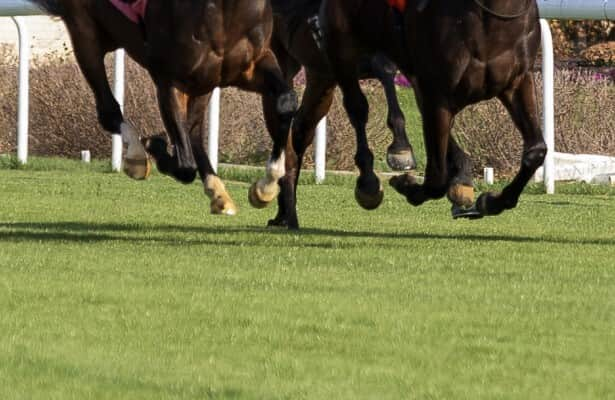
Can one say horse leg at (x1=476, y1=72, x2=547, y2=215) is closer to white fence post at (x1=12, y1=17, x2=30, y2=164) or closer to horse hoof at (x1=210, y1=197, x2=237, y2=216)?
horse hoof at (x1=210, y1=197, x2=237, y2=216)

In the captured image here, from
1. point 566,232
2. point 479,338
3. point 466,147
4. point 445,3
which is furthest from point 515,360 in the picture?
point 466,147

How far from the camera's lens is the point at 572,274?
7742 millimetres

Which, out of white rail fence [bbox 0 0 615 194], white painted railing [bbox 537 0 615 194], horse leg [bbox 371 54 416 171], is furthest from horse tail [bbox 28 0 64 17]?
white painted railing [bbox 537 0 615 194]

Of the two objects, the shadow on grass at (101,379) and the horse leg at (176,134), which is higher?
the horse leg at (176,134)

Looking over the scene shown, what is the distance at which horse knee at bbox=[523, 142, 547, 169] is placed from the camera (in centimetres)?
867

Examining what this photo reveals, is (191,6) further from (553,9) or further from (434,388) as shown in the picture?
(553,9)

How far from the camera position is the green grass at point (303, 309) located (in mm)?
4988

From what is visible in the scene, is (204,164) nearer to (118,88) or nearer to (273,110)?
(273,110)

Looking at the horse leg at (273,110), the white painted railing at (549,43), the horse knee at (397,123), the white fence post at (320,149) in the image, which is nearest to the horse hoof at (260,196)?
the horse leg at (273,110)

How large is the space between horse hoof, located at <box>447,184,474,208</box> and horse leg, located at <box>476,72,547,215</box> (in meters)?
0.18

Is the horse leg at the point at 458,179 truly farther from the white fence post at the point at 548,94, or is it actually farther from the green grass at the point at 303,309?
the white fence post at the point at 548,94

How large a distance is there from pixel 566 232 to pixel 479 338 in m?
4.73

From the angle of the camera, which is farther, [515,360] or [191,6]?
[191,6]

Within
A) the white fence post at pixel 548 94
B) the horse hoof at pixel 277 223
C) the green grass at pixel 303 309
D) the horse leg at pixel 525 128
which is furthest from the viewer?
the white fence post at pixel 548 94
